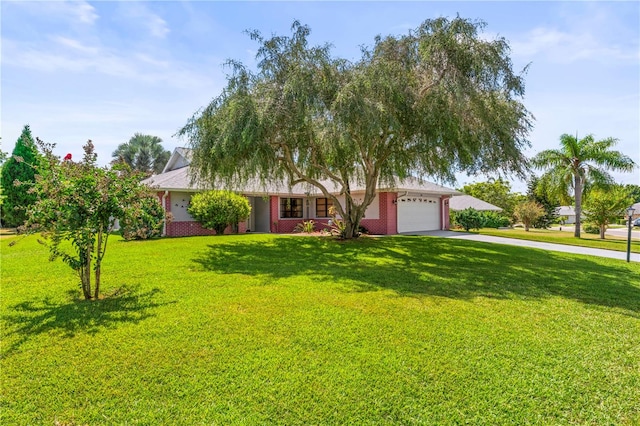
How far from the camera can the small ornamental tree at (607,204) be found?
22406mm

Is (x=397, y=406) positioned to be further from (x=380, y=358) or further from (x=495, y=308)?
(x=495, y=308)

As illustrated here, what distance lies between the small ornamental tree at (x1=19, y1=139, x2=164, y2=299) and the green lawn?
1.15 m

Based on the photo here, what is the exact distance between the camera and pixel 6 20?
307 inches

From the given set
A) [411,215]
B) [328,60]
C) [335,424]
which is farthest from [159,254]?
[411,215]

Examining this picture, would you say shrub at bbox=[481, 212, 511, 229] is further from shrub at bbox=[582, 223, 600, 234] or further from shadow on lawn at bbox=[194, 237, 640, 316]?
shadow on lawn at bbox=[194, 237, 640, 316]

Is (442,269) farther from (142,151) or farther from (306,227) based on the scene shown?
(142,151)

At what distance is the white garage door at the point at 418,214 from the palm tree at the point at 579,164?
23.2ft

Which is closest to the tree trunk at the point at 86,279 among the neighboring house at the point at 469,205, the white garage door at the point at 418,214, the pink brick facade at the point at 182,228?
the pink brick facade at the point at 182,228

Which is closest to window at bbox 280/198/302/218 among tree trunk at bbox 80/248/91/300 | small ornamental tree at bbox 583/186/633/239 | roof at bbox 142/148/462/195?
roof at bbox 142/148/462/195

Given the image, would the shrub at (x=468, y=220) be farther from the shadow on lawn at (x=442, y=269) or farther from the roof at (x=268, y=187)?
the shadow on lawn at (x=442, y=269)

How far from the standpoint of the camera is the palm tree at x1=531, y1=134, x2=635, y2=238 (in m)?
22.7

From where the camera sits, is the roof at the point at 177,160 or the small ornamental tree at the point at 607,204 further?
the roof at the point at 177,160

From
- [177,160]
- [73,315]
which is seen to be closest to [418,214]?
[177,160]

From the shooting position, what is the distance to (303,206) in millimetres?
22750
